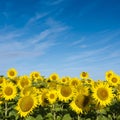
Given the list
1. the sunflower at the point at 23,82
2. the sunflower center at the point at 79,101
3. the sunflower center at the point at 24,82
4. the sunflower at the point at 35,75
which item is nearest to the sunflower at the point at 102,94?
the sunflower center at the point at 79,101

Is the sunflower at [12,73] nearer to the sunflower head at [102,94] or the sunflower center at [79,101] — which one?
the sunflower center at [79,101]

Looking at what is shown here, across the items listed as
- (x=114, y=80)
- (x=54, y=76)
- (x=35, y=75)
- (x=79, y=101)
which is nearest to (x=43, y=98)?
(x=79, y=101)

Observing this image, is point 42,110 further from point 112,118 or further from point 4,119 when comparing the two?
point 112,118

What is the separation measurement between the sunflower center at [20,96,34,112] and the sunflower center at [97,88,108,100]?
8.99ft

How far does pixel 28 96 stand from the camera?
552 inches

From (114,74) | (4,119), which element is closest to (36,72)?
(114,74)

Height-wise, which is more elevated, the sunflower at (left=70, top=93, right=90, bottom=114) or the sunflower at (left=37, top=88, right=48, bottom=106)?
the sunflower at (left=37, top=88, right=48, bottom=106)

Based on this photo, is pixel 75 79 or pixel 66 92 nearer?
pixel 66 92

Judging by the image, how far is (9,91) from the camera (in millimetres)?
17719

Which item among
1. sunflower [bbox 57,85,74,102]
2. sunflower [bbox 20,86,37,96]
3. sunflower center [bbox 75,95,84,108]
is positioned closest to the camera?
sunflower center [bbox 75,95,84,108]

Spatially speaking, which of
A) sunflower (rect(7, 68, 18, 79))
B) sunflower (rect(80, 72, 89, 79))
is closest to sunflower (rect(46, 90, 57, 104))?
sunflower (rect(7, 68, 18, 79))

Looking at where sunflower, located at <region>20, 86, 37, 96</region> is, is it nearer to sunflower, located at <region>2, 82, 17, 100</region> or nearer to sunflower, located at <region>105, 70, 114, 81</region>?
sunflower, located at <region>2, 82, 17, 100</region>

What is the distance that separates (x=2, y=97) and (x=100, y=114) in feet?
19.4

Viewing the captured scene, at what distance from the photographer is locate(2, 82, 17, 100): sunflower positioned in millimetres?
17666
